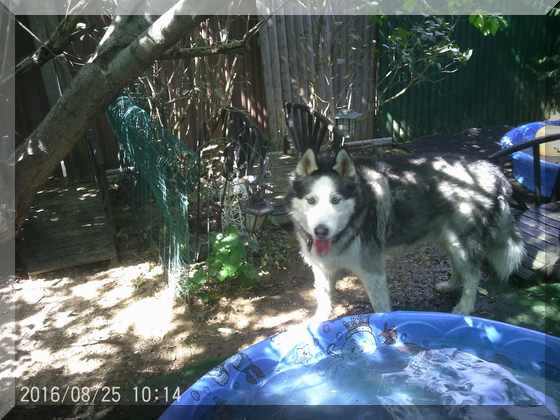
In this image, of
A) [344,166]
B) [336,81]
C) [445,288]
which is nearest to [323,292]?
[344,166]

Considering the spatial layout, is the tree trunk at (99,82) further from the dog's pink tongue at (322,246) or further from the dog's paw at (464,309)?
the dog's paw at (464,309)

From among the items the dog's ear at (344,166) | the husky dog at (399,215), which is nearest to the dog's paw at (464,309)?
the husky dog at (399,215)

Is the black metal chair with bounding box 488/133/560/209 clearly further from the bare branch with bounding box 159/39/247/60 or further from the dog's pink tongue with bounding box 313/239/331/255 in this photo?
the bare branch with bounding box 159/39/247/60

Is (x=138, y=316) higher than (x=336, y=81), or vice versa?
(x=336, y=81)

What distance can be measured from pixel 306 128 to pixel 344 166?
409cm

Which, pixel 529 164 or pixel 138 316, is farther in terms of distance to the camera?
pixel 529 164

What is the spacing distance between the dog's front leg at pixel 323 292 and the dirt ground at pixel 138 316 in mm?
250

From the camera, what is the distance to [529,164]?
20.6 feet

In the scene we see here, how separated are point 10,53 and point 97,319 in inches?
148

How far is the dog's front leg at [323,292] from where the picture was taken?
3732 mm

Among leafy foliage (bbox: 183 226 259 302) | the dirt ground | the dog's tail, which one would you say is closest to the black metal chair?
the dog's tail

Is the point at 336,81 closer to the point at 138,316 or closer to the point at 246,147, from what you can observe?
the point at 246,147

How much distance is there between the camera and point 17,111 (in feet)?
22.4

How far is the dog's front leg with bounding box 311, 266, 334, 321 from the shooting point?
3.73 meters
